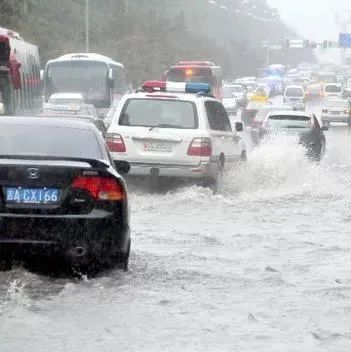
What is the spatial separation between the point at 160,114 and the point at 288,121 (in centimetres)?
1193

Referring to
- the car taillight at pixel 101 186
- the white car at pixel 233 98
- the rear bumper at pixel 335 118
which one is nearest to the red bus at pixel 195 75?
the rear bumper at pixel 335 118

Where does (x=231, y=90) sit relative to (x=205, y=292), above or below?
below

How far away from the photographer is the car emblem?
31.0ft

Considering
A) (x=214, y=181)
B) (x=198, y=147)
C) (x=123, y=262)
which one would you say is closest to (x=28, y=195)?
(x=123, y=262)

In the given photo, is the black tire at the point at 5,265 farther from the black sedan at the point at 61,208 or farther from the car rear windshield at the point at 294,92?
the car rear windshield at the point at 294,92

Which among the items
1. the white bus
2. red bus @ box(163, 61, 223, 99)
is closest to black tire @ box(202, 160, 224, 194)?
the white bus

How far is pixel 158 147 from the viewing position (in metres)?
18.0

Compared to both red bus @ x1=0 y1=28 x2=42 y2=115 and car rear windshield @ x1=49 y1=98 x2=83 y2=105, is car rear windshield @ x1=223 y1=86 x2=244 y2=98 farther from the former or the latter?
red bus @ x1=0 y1=28 x2=42 y2=115

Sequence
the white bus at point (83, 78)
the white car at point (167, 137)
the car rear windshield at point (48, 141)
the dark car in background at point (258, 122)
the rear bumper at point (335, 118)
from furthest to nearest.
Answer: the rear bumper at point (335, 118) → the white bus at point (83, 78) → the dark car in background at point (258, 122) → the white car at point (167, 137) → the car rear windshield at point (48, 141)

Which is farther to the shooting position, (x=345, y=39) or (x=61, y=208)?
(x=345, y=39)

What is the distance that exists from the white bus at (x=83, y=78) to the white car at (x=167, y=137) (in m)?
25.3

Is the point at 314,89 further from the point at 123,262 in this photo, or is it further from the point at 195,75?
the point at 123,262

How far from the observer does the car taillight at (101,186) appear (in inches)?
379

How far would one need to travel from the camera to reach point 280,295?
9641mm
